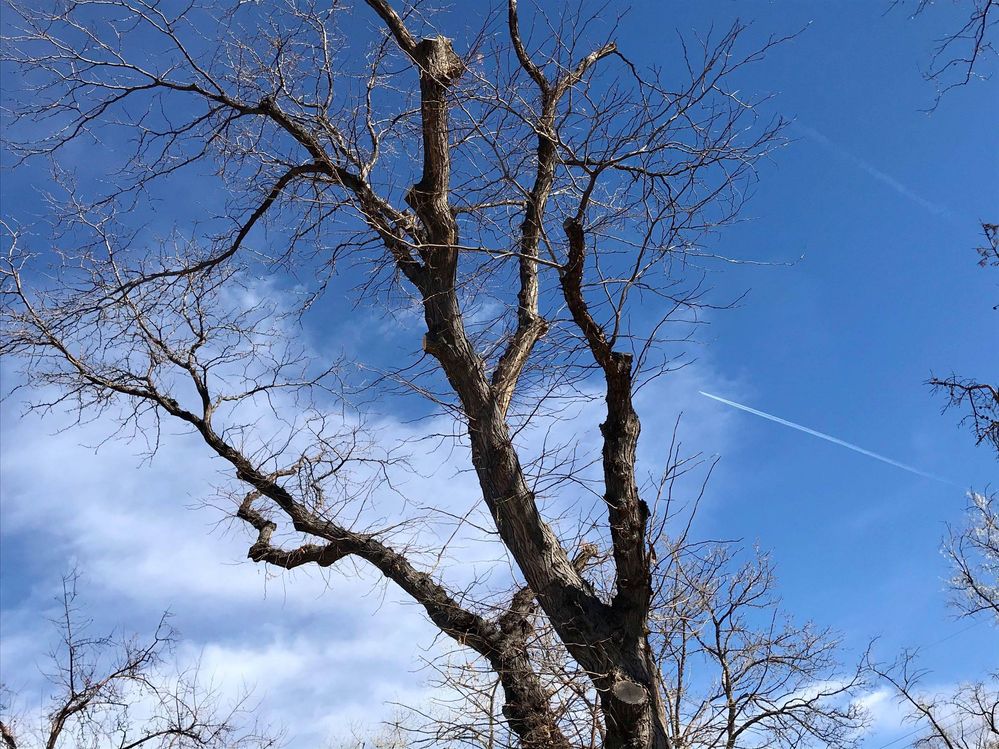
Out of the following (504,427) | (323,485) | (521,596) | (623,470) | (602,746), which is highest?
(323,485)

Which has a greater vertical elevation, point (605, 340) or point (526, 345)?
point (526, 345)

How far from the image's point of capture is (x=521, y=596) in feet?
15.8

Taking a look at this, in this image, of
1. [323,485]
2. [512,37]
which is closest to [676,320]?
[512,37]

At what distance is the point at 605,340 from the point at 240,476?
10.3ft

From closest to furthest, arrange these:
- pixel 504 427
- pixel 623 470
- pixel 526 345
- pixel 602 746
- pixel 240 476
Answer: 1. pixel 602 746
2. pixel 623 470
3. pixel 504 427
4. pixel 526 345
5. pixel 240 476

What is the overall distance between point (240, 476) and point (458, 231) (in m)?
2.48

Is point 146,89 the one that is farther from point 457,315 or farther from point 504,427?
point 504,427

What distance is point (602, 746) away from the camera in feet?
13.1

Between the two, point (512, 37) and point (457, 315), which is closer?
point (457, 315)

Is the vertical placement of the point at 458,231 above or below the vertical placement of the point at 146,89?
below

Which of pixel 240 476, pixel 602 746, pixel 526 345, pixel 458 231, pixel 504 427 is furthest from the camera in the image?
pixel 240 476

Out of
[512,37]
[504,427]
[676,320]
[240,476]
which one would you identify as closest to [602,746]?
[504,427]

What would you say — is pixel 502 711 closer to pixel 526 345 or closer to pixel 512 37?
pixel 526 345

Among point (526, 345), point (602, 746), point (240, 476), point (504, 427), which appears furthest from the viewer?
point (240, 476)
